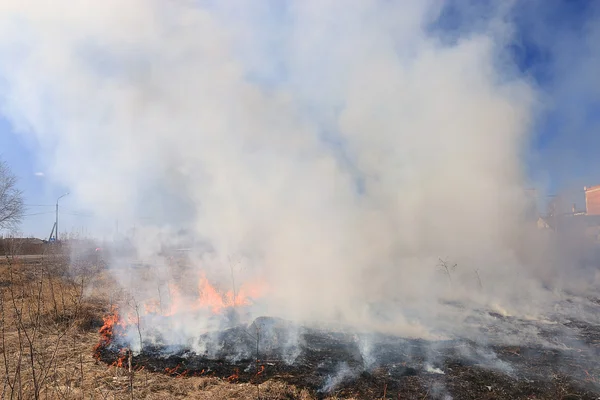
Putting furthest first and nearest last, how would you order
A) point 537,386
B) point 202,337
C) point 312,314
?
point 312,314, point 202,337, point 537,386

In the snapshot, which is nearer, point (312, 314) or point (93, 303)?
point (312, 314)

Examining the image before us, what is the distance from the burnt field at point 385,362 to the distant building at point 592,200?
38.7 metres

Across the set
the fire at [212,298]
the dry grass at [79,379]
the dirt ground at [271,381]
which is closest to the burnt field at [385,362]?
the dirt ground at [271,381]

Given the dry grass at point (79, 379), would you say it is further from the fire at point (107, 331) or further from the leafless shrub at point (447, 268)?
the leafless shrub at point (447, 268)

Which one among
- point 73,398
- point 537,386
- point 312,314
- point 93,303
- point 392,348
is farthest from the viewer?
point 93,303

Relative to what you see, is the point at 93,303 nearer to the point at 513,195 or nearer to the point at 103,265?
the point at 103,265

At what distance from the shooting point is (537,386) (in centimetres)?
576

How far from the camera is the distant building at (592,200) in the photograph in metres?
38.4

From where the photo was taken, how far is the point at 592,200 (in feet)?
129

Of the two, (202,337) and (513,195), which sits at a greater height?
(513,195)

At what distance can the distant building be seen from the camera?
3843cm

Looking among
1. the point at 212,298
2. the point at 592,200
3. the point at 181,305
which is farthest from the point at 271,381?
the point at 592,200

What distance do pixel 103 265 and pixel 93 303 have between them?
21.9ft

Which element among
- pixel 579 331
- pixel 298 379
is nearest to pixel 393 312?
pixel 579 331
